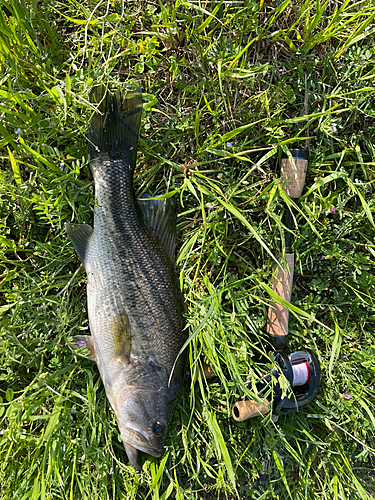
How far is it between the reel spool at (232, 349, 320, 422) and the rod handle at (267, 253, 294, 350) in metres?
0.11

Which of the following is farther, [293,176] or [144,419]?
[293,176]

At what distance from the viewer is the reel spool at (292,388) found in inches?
73.6

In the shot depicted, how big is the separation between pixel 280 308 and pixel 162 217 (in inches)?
37.0

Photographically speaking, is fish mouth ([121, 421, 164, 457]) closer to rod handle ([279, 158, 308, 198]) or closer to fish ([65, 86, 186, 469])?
fish ([65, 86, 186, 469])

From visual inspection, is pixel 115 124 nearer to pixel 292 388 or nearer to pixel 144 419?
pixel 144 419

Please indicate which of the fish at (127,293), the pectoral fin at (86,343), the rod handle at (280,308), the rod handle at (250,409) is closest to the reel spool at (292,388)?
the rod handle at (250,409)

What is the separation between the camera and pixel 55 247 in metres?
2.01

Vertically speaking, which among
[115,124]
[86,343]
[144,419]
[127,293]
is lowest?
[144,419]

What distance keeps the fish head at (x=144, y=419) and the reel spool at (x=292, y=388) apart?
466 millimetres

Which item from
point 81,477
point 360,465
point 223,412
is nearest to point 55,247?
point 81,477

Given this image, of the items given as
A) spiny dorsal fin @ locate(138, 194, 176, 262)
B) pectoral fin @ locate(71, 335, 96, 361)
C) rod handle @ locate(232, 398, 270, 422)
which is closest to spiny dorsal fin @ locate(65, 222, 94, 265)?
spiny dorsal fin @ locate(138, 194, 176, 262)

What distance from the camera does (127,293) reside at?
1.78 metres

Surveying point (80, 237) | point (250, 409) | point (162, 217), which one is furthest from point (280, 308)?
point (80, 237)

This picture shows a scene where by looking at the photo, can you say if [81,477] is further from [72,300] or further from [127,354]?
[72,300]
